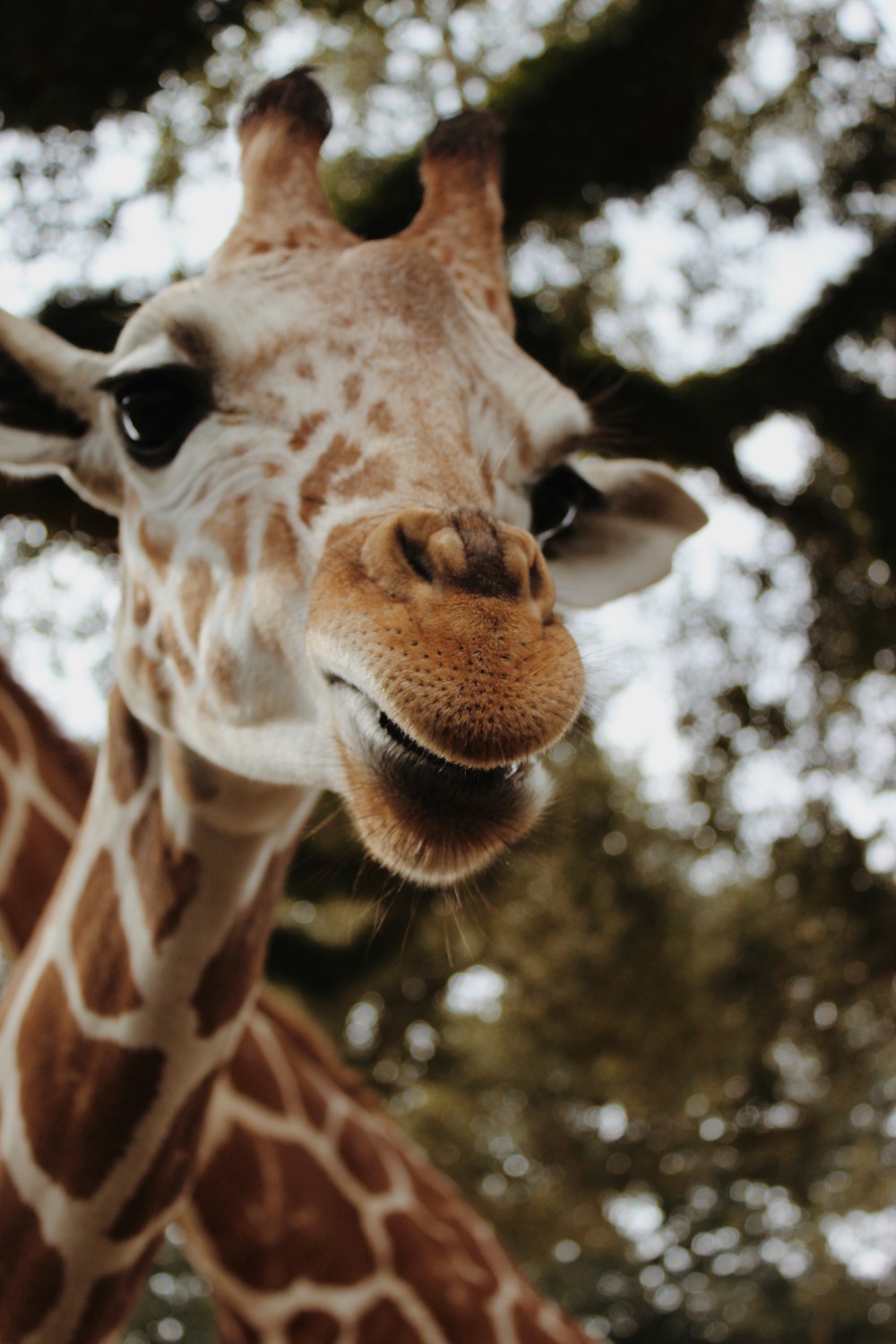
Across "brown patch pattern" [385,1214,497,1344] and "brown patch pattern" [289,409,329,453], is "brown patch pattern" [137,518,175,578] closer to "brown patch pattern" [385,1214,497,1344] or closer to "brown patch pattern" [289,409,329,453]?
"brown patch pattern" [289,409,329,453]

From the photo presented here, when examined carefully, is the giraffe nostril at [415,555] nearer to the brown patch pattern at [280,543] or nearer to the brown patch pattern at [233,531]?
the brown patch pattern at [280,543]

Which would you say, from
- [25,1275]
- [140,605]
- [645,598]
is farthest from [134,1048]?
[645,598]

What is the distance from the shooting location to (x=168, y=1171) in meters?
2.24

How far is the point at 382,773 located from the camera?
1545 millimetres

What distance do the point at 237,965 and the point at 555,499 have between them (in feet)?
4.06

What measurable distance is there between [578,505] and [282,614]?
1041 millimetres

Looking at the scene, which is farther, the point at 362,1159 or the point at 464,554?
the point at 362,1159

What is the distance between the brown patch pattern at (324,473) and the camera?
5.97 feet

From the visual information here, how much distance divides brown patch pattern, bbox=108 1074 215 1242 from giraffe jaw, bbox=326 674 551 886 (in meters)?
1.04

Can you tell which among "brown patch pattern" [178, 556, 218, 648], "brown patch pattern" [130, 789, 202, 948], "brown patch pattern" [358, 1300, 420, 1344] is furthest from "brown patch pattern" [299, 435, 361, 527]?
"brown patch pattern" [358, 1300, 420, 1344]

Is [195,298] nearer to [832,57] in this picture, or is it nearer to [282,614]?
[282,614]

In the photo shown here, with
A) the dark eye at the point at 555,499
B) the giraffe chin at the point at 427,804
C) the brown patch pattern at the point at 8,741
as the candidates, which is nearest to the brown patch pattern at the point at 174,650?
the giraffe chin at the point at 427,804

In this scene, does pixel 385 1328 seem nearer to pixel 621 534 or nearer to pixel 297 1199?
pixel 297 1199

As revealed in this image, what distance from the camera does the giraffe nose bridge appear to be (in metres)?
1.46
